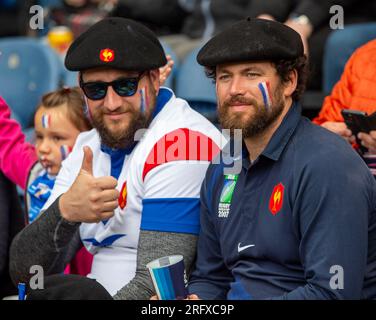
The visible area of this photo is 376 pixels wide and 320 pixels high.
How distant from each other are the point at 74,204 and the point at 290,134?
3.00 feet

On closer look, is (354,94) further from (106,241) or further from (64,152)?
(64,152)

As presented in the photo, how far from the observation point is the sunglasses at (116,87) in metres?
3.71

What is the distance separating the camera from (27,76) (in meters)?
6.33

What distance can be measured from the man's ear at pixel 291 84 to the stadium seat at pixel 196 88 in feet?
6.70

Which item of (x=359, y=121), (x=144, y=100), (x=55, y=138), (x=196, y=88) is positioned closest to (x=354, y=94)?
(x=359, y=121)

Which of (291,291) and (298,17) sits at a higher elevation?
(298,17)

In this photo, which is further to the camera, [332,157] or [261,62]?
[261,62]

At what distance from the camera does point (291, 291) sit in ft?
10.2

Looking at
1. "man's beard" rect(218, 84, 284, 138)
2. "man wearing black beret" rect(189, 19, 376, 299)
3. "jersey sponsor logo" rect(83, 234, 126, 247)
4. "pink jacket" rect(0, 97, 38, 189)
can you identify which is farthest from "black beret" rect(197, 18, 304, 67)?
"pink jacket" rect(0, 97, 38, 189)

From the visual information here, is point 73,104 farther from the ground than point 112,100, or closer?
closer

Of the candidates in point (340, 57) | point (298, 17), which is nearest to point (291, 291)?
point (340, 57)

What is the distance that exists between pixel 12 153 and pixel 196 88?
1.57 meters

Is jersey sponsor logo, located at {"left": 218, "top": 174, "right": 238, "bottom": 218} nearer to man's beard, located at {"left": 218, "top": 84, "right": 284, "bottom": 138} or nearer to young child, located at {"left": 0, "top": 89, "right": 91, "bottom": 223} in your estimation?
man's beard, located at {"left": 218, "top": 84, "right": 284, "bottom": 138}
